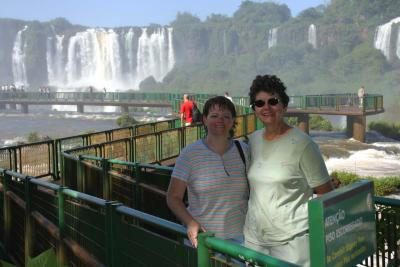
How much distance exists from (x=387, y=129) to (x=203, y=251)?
37.7 meters

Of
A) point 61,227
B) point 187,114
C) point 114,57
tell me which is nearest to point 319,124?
point 187,114

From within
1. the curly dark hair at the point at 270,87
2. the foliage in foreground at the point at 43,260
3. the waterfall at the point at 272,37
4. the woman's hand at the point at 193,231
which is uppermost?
the waterfall at the point at 272,37

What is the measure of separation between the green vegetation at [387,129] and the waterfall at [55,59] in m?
70.6

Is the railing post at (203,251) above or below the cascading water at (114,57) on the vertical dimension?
below

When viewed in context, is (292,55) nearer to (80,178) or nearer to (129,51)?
(129,51)

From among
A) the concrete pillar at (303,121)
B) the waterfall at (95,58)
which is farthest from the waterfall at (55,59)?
the concrete pillar at (303,121)

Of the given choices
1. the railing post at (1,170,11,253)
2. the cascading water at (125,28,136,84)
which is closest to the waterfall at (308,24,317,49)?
the cascading water at (125,28,136,84)

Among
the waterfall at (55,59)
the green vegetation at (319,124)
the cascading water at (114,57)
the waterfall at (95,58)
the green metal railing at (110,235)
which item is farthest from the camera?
the waterfall at (55,59)

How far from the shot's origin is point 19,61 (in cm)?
10675

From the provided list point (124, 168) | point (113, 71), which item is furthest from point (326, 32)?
point (124, 168)

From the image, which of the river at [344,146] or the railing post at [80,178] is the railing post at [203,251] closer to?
the railing post at [80,178]

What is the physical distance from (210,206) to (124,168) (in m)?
5.03

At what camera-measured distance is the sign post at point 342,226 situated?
2303mm

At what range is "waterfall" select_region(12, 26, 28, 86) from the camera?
347ft
